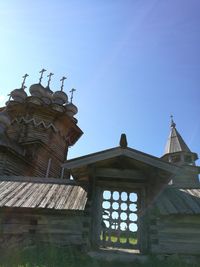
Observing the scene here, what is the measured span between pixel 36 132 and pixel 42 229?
1455 cm

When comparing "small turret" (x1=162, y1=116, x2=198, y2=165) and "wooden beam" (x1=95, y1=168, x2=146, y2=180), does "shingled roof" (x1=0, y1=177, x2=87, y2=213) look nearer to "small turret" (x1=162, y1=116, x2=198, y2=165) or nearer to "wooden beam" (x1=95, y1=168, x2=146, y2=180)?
"wooden beam" (x1=95, y1=168, x2=146, y2=180)

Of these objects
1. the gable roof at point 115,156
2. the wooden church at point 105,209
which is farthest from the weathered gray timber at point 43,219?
the gable roof at point 115,156

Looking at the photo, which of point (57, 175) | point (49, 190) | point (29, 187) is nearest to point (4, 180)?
point (29, 187)

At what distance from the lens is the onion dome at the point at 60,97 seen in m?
27.7

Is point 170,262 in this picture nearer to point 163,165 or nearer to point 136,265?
point 136,265

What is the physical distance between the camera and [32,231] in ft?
29.2

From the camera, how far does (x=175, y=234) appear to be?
880cm

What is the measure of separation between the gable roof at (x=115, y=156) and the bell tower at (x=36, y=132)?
414 inches

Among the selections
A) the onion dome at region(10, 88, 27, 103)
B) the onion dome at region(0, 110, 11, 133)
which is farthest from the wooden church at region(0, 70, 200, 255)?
the onion dome at region(10, 88, 27, 103)

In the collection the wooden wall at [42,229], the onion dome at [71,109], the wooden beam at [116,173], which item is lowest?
the wooden wall at [42,229]

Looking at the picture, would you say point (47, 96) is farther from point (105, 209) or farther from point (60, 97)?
point (105, 209)

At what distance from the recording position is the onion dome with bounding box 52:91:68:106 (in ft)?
91.0

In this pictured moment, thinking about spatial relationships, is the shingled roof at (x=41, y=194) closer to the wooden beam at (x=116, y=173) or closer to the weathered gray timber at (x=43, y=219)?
the weathered gray timber at (x=43, y=219)

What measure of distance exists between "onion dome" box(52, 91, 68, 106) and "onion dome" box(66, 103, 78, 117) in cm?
77
